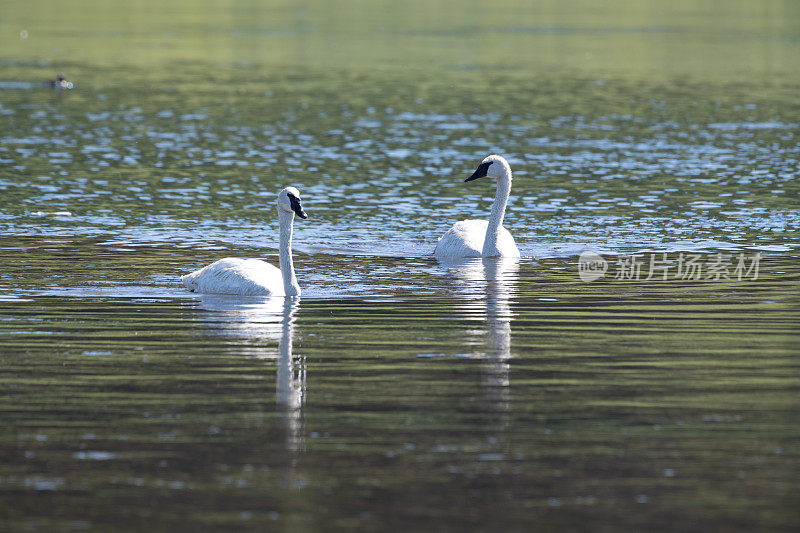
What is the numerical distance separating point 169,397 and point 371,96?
38.8 metres

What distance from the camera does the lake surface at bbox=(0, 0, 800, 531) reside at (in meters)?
9.89

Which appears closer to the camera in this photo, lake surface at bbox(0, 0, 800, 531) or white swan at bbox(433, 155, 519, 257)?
lake surface at bbox(0, 0, 800, 531)

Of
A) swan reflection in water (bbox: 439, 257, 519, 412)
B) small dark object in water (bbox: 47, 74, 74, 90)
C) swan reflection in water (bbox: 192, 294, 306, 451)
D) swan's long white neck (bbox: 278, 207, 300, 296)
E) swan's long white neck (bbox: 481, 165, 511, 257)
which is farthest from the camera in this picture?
small dark object in water (bbox: 47, 74, 74, 90)

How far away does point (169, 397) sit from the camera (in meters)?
12.4

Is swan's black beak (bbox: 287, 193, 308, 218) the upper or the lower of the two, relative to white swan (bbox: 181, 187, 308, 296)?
upper

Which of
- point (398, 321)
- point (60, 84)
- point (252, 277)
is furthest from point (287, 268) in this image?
point (60, 84)

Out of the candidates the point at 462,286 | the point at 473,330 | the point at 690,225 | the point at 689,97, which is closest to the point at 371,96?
the point at 689,97

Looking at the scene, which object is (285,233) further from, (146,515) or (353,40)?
(353,40)

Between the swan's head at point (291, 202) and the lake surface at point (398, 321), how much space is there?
3.80 ft

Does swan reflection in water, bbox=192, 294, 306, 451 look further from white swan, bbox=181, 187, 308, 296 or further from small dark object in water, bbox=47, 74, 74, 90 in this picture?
small dark object in water, bbox=47, 74, 74, 90

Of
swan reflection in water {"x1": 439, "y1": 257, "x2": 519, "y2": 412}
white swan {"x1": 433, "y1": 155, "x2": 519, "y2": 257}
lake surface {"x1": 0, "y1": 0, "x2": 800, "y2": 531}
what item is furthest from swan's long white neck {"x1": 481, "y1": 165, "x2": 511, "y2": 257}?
lake surface {"x1": 0, "y1": 0, "x2": 800, "y2": 531}

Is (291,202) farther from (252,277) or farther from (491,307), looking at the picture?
(491,307)

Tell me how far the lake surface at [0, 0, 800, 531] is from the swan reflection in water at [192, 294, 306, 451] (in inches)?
2.0

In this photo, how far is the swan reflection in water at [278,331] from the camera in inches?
465
